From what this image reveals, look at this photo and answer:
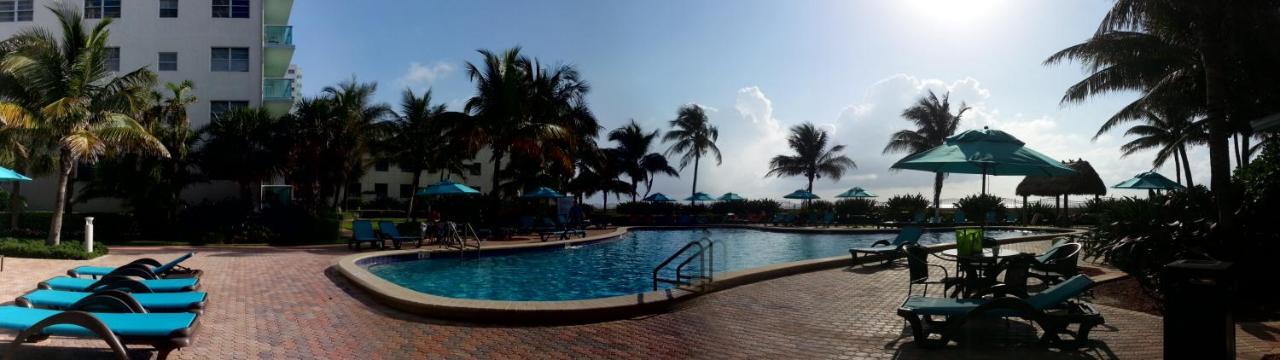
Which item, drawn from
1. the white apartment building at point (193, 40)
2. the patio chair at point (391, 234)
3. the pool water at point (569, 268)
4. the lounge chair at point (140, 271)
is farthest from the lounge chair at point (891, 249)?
the white apartment building at point (193, 40)

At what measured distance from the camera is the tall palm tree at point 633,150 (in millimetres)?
46219

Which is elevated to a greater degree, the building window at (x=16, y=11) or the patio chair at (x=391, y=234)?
the building window at (x=16, y=11)

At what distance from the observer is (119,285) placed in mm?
6695

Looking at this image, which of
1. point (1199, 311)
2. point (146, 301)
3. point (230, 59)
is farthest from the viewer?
point (230, 59)

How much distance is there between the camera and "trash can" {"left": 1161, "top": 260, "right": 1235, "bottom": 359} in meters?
4.60

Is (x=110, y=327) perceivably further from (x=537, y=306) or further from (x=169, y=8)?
(x=169, y=8)

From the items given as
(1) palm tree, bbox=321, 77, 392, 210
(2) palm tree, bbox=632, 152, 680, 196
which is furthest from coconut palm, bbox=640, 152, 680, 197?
(1) palm tree, bbox=321, 77, 392, 210

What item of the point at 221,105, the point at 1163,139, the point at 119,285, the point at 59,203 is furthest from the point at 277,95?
the point at 1163,139

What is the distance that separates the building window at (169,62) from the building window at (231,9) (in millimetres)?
2279

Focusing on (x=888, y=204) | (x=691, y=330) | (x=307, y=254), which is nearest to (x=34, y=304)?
(x=691, y=330)

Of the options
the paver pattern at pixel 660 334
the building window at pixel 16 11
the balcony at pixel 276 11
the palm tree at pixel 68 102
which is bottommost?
the paver pattern at pixel 660 334

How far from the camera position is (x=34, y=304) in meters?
6.26

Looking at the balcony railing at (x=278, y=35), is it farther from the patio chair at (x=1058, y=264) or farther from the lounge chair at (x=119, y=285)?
the patio chair at (x=1058, y=264)

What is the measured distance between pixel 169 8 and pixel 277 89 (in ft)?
16.0
